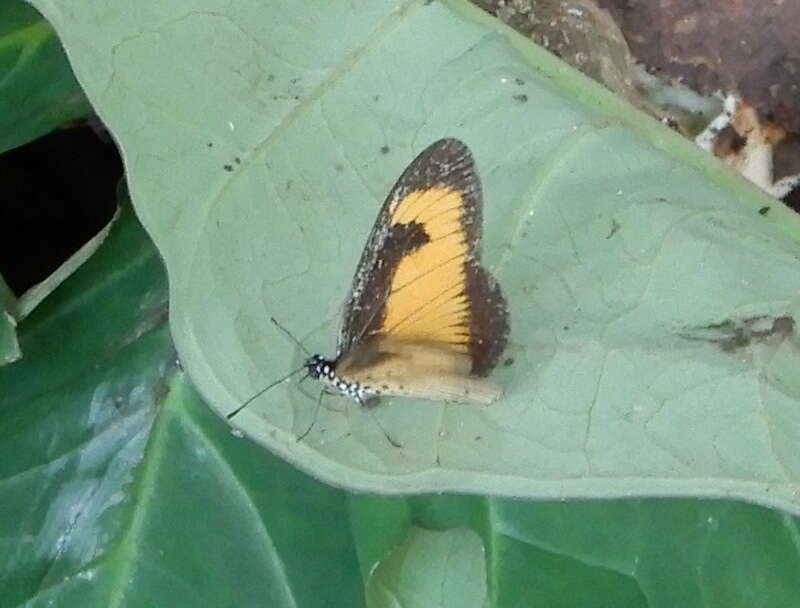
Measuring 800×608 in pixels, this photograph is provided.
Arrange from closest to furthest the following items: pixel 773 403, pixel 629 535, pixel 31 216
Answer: pixel 773 403 < pixel 629 535 < pixel 31 216

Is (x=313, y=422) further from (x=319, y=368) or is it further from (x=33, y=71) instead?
(x=33, y=71)

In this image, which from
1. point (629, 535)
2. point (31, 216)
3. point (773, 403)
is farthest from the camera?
point (31, 216)

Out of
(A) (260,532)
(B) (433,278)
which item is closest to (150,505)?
(A) (260,532)

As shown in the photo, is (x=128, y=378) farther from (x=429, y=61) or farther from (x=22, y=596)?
(x=429, y=61)

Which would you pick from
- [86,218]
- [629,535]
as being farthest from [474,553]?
[86,218]

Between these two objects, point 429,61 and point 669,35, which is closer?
point 429,61

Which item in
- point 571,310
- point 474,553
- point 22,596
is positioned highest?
point 571,310

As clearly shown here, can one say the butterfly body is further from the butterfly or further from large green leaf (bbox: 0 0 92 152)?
large green leaf (bbox: 0 0 92 152)
